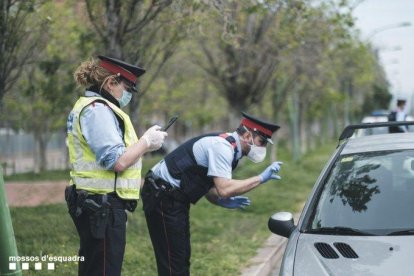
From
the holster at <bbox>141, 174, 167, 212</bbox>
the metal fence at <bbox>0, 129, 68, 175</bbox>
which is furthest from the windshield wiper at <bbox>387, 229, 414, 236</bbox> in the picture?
the metal fence at <bbox>0, 129, 68, 175</bbox>

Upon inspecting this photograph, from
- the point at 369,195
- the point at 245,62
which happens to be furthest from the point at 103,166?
the point at 245,62

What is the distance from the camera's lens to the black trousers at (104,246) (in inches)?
163

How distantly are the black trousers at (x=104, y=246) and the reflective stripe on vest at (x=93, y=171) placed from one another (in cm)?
14

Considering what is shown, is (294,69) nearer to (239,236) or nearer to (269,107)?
(239,236)

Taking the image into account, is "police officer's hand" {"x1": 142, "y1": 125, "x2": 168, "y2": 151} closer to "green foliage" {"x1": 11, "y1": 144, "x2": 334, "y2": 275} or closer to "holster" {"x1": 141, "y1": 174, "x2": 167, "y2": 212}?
"holster" {"x1": 141, "y1": 174, "x2": 167, "y2": 212}

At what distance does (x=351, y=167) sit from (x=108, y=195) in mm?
2047

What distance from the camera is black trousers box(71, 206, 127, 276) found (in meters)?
4.15

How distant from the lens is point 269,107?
38.5m

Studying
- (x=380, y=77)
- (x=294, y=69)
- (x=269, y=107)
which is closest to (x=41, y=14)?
(x=294, y=69)

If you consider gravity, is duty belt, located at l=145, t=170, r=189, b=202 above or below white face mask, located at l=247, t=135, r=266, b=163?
below

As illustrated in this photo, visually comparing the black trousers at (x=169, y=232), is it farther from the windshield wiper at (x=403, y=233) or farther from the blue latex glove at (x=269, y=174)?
the windshield wiper at (x=403, y=233)

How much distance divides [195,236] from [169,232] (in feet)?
14.9

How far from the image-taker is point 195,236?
9.51m

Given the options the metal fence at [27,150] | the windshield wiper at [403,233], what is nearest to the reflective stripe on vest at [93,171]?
the windshield wiper at [403,233]
